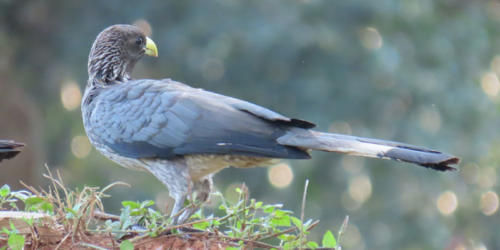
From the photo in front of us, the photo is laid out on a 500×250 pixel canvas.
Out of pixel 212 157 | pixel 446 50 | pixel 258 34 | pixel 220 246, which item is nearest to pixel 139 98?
pixel 212 157

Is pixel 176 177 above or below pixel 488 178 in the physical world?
below

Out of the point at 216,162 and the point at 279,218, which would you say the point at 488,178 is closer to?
the point at 216,162

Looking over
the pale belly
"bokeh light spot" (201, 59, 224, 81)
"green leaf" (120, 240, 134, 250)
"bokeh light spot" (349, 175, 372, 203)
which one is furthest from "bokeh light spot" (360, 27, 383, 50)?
"green leaf" (120, 240, 134, 250)

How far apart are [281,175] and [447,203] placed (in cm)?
257

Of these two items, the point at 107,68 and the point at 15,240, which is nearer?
the point at 15,240

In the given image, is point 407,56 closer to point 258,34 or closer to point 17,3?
point 258,34

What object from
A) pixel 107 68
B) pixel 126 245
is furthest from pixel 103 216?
pixel 107 68

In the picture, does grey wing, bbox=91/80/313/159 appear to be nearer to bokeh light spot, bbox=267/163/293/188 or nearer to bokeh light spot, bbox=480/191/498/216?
bokeh light spot, bbox=267/163/293/188

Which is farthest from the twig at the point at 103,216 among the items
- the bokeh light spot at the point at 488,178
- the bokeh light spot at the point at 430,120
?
the bokeh light spot at the point at 488,178

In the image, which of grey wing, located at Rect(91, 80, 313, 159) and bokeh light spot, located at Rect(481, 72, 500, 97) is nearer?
grey wing, located at Rect(91, 80, 313, 159)

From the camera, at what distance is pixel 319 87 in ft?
45.3

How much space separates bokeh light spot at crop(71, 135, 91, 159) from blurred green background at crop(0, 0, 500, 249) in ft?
0.15

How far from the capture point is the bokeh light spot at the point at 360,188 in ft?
46.1

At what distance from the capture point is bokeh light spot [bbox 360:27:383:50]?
1392cm
